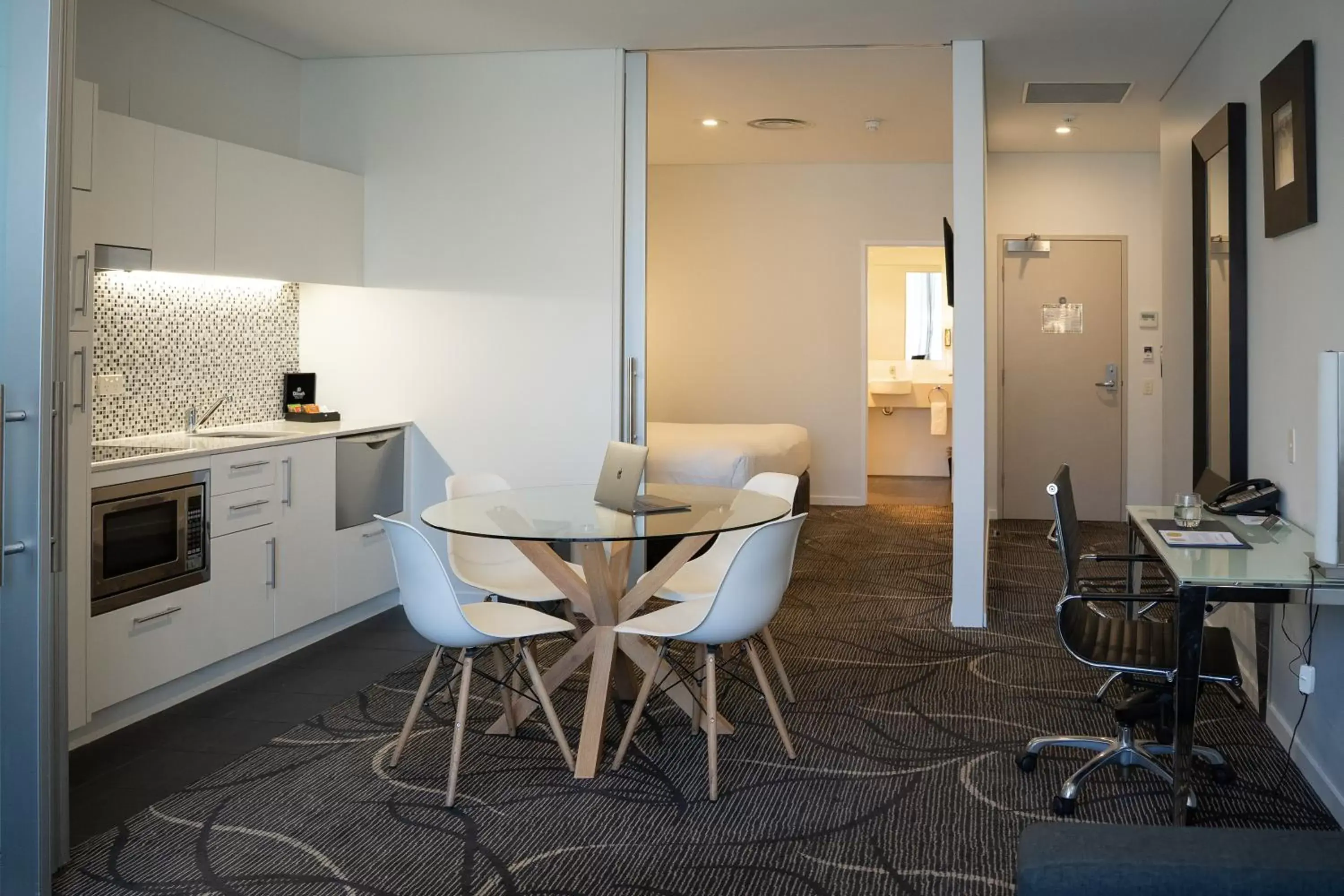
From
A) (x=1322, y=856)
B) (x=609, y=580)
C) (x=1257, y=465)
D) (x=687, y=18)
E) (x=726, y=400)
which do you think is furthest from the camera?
(x=726, y=400)

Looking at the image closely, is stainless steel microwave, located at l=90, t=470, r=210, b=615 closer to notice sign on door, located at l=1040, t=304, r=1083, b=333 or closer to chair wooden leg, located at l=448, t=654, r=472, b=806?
chair wooden leg, located at l=448, t=654, r=472, b=806

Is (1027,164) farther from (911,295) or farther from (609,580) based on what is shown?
(609,580)

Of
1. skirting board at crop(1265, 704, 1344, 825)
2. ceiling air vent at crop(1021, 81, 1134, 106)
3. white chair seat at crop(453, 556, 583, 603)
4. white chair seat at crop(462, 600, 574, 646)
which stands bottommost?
skirting board at crop(1265, 704, 1344, 825)

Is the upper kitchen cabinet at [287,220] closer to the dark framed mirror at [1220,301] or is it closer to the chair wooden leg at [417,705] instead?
the chair wooden leg at [417,705]

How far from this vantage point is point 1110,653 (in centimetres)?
308

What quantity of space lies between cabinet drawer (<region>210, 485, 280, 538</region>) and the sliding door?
1.59m

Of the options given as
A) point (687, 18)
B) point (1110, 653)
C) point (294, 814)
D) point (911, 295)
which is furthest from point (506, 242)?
point (911, 295)

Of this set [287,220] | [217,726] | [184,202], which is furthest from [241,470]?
[287,220]

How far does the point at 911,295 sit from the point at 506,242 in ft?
20.5

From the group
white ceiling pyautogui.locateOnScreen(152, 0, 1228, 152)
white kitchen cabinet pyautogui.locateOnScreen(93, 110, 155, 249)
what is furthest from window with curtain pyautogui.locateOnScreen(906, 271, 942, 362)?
white kitchen cabinet pyautogui.locateOnScreen(93, 110, 155, 249)

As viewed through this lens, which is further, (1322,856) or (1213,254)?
(1213,254)

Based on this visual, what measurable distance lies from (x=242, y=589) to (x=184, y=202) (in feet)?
5.11

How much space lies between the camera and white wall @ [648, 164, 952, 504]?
880 cm

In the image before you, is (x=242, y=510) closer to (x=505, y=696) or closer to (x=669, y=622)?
(x=505, y=696)
